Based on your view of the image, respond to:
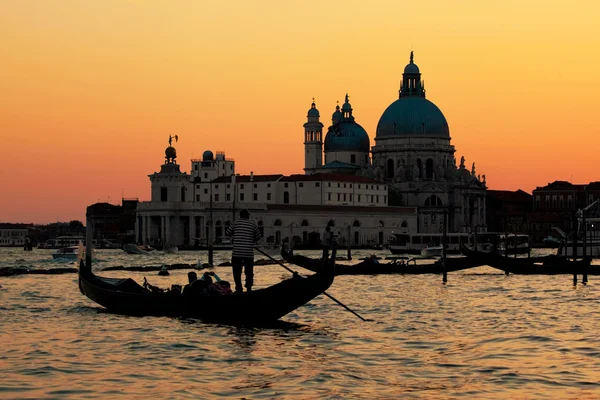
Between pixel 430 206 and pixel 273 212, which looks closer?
pixel 273 212

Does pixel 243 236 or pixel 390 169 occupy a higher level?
pixel 390 169

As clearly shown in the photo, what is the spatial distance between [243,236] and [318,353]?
4501mm

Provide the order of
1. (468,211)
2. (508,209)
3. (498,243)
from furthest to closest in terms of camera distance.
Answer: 1. (508,209)
2. (468,211)
3. (498,243)

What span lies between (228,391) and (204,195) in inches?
4959

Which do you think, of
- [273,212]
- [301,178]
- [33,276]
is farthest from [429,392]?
[301,178]

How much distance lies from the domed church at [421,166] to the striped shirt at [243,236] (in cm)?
11567

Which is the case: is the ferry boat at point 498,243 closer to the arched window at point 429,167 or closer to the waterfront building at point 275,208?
the waterfront building at point 275,208

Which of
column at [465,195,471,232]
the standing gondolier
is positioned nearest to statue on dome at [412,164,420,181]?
column at [465,195,471,232]

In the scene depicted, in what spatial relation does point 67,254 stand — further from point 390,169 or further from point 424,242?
point 390,169

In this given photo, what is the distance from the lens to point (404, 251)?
10425cm

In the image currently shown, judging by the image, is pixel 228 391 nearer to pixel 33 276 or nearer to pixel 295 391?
pixel 295 391

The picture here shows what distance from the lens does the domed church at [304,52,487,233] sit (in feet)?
468

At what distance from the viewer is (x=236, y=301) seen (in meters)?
24.5

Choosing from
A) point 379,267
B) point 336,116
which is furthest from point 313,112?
point 379,267
